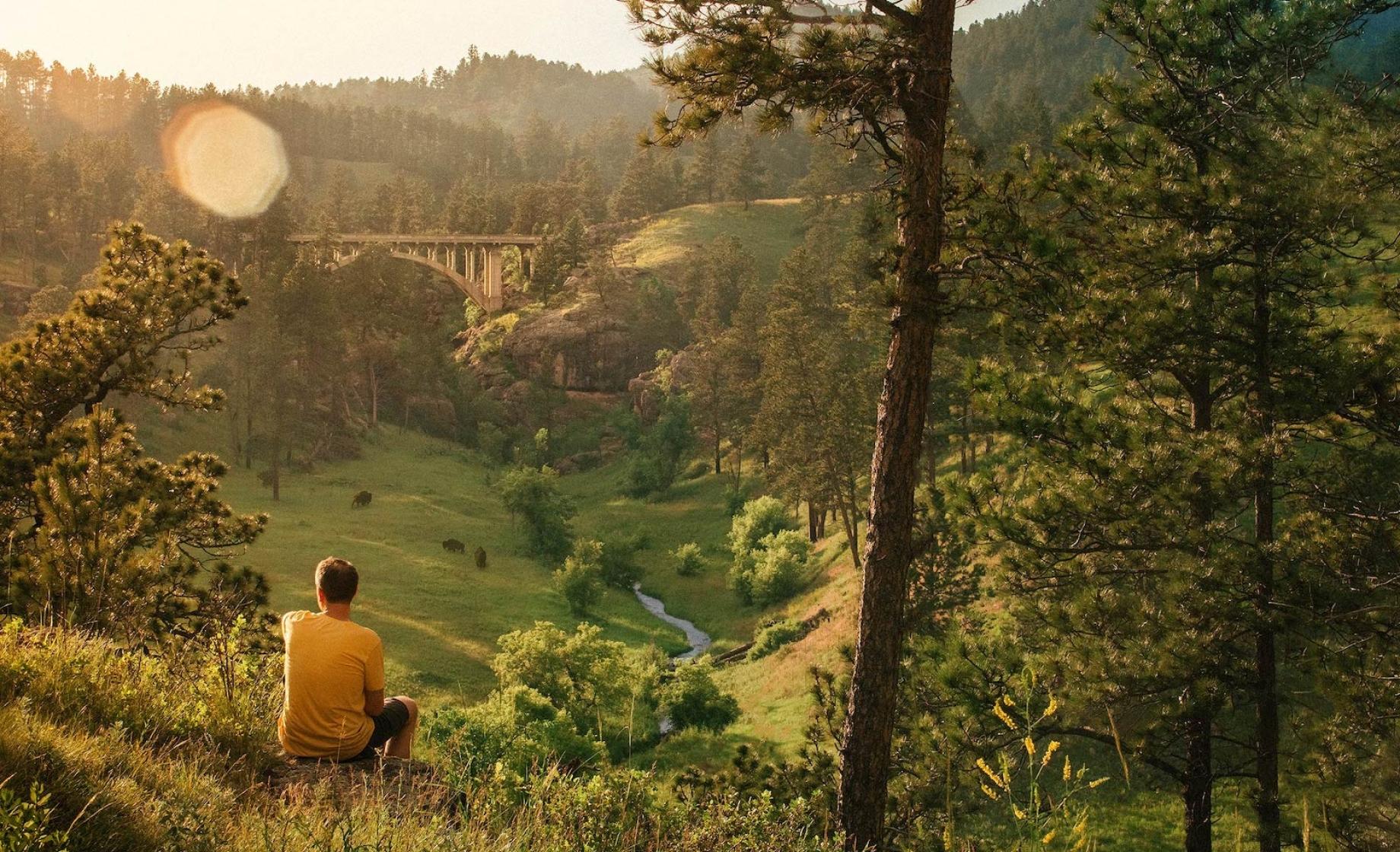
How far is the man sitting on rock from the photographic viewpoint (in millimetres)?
5824

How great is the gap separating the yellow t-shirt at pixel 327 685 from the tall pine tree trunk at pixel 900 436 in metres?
3.97

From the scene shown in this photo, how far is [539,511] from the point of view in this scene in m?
48.0

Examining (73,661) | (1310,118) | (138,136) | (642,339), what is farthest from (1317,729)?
(138,136)

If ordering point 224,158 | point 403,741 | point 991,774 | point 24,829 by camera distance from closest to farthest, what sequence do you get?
point 991,774 → point 24,829 → point 403,741 → point 224,158

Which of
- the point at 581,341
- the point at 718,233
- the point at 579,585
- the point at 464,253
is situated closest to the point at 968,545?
the point at 579,585

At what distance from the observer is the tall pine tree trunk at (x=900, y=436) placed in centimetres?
787

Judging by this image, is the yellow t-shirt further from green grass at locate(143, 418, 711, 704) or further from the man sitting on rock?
green grass at locate(143, 418, 711, 704)

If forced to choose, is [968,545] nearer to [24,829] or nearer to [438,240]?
[24,829]

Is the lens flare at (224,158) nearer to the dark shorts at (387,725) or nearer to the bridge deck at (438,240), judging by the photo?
the bridge deck at (438,240)

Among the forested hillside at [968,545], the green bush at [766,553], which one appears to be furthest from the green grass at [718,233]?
the forested hillside at [968,545]

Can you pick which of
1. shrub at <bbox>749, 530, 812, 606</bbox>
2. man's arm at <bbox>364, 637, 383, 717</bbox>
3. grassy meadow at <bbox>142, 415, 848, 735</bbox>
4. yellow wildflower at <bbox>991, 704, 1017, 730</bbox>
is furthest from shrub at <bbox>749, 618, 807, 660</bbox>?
yellow wildflower at <bbox>991, 704, 1017, 730</bbox>

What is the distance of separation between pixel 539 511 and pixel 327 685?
140 ft

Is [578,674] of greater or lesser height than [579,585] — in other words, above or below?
above

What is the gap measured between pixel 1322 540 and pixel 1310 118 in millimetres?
4386
